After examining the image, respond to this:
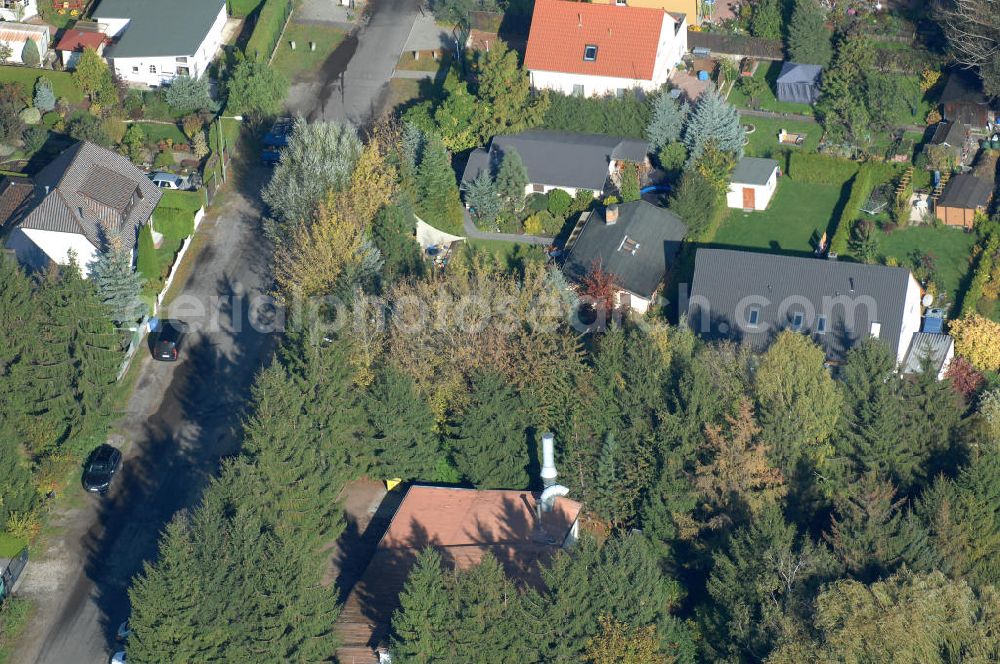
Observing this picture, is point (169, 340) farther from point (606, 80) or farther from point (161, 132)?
point (606, 80)

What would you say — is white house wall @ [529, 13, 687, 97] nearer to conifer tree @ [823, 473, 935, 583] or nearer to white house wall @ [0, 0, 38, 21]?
white house wall @ [0, 0, 38, 21]

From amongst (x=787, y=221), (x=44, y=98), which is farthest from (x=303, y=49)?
(x=787, y=221)

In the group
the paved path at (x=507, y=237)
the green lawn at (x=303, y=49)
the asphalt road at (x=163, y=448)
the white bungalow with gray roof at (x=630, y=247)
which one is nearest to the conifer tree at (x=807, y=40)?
the white bungalow with gray roof at (x=630, y=247)

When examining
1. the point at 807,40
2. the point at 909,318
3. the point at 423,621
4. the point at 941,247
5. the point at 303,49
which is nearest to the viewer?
the point at 423,621

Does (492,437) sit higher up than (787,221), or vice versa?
(787,221)

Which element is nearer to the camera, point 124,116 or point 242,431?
point 242,431

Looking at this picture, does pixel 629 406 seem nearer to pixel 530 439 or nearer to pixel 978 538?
pixel 530 439

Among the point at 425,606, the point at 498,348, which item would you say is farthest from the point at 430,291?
the point at 425,606
